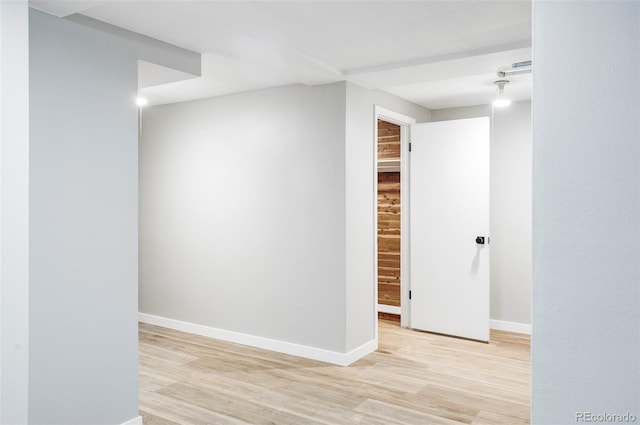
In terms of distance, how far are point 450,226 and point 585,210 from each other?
3863mm

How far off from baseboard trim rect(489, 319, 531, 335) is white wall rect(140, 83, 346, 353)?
210 cm

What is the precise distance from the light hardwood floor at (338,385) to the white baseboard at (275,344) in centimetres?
7

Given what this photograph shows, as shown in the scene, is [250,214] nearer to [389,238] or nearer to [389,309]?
[389,238]

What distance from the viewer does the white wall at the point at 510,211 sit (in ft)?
16.5

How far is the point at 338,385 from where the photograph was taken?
354cm

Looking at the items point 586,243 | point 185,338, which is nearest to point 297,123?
point 185,338

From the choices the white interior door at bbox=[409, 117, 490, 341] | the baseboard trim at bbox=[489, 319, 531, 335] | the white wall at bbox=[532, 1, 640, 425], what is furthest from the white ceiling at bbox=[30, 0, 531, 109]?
the baseboard trim at bbox=[489, 319, 531, 335]

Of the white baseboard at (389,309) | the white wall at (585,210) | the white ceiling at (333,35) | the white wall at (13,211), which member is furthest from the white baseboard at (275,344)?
the white wall at (585,210)

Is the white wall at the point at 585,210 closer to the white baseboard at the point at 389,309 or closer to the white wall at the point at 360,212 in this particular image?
the white wall at the point at 360,212

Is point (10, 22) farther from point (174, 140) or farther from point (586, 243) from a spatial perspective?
point (174, 140)

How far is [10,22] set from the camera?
5.82 feet

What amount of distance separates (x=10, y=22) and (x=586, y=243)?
204 centimetres

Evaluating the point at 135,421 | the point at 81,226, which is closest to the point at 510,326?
the point at 135,421

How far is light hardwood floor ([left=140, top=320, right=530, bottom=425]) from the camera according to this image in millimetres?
3053
